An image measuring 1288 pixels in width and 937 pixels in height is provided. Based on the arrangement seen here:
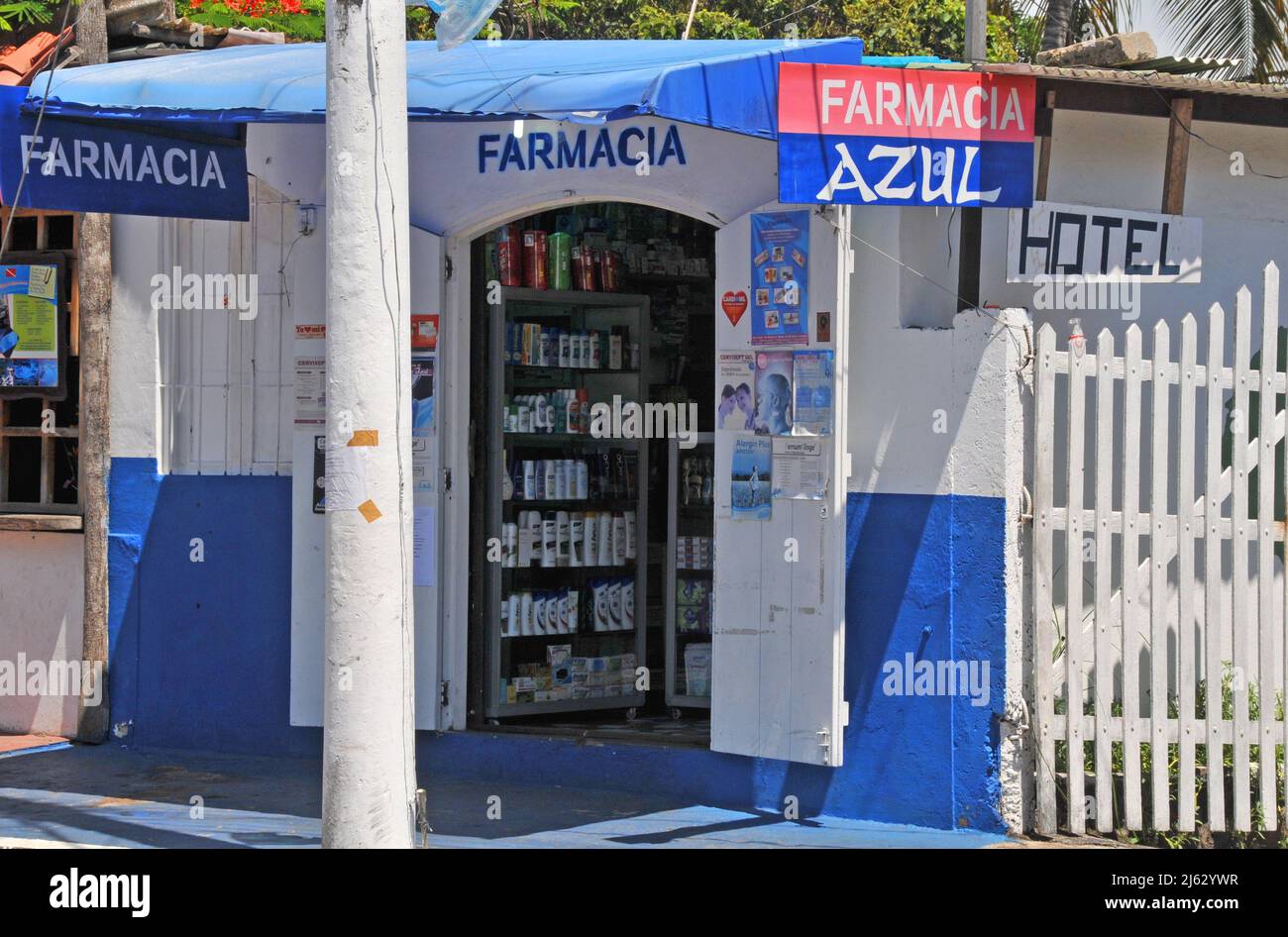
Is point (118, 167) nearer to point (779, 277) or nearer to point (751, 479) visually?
point (779, 277)

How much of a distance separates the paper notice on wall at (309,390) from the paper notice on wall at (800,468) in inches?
98.6

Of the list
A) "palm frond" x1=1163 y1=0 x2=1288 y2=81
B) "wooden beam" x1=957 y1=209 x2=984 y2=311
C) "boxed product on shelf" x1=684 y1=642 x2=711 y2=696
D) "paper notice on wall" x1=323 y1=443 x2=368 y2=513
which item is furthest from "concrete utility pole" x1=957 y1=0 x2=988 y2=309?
"palm frond" x1=1163 y1=0 x2=1288 y2=81

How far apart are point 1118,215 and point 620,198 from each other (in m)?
2.36

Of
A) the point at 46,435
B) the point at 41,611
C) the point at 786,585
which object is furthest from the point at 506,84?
the point at 41,611

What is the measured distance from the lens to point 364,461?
5.42 m

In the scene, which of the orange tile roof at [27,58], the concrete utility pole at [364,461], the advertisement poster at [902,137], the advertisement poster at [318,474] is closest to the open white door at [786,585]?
the advertisement poster at [902,137]

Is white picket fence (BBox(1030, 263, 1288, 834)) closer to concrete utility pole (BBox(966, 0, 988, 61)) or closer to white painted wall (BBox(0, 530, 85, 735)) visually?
concrete utility pole (BBox(966, 0, 988, 61))

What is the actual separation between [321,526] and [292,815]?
1.55 metres

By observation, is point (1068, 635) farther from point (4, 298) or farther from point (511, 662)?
point (4, 298)

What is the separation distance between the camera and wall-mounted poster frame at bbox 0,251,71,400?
29.0ft

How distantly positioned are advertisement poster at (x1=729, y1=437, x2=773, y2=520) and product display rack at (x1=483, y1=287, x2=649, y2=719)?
1.60 metres

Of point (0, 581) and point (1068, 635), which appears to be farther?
point (0, 581)

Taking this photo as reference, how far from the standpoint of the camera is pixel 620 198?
7375mm

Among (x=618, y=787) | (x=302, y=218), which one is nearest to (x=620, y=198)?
(x=302, y=218)
